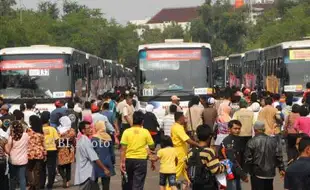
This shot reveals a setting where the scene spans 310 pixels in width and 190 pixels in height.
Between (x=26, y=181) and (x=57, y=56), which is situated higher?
(x=57, y=56)

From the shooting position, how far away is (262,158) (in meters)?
14.1

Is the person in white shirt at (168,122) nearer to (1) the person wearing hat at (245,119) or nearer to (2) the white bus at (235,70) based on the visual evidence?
(1) the person wearing hat at (245,119)

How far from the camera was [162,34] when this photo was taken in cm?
16488

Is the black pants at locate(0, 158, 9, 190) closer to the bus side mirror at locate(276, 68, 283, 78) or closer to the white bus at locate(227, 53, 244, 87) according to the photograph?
the bus side mirror at locate(276, 68, 283, 78)

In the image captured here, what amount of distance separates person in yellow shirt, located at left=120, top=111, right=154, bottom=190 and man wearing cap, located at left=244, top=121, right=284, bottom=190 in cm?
211

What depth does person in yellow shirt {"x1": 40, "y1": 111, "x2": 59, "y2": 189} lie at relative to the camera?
62.4ft

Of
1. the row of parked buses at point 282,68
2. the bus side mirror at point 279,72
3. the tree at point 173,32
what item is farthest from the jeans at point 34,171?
the tree at point 173,32

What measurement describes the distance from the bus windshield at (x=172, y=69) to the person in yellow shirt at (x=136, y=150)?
45.8 feet

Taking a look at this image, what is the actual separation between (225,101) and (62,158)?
3.85m

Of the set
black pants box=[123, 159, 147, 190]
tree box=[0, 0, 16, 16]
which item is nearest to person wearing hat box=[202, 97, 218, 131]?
black pants box=[123, 159, 147, 190]

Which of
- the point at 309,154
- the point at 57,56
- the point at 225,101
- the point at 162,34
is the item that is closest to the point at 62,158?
the point at 225,101

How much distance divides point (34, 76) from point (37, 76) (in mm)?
103

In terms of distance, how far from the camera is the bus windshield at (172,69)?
97.9 feet

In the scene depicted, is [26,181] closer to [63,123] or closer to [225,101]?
[63,123]
